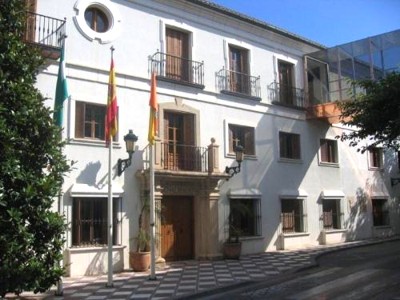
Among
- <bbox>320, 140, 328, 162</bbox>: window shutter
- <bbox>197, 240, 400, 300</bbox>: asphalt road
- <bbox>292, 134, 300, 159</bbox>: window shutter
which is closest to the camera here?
<bbox>197, 240, 400, 300</bbox>: asphalt road

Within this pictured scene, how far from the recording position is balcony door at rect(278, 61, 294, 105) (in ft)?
68.6

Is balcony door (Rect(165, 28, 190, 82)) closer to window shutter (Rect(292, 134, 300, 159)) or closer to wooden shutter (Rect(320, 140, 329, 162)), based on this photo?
window shutter (Rect(292, 134, 300, 159))

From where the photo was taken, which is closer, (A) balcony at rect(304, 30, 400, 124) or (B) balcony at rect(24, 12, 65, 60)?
(B) balcony at rect(24, 12, 65, 60)

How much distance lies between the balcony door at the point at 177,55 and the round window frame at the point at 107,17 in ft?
6.89

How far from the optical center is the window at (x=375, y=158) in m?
26.1

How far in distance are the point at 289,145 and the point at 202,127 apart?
5286 mm

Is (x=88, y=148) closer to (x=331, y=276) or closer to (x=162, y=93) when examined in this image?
(x=162, y=93)

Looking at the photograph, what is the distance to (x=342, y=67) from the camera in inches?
849

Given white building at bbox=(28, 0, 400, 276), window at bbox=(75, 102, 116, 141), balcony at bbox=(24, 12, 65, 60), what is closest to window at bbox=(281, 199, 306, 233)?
white building at bbox=(28, 0, 400, 276)

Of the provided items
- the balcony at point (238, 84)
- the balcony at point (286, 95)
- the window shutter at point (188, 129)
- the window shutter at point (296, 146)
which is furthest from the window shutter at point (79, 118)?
the window shutter at point (296, 146)

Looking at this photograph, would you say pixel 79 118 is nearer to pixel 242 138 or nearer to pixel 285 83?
pixel 242 138

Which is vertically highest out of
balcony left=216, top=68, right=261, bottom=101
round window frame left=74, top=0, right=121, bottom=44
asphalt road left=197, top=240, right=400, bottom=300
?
round window frame left=74, top=0, right=121, bottom=44

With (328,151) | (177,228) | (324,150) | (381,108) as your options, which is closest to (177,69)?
(177,228)

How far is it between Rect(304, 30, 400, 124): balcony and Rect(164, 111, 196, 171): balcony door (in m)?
6.94
